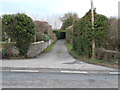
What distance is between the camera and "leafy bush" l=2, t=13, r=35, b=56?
42.7 feet

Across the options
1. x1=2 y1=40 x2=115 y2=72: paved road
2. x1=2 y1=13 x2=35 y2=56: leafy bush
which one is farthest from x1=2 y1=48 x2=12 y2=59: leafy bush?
x1=2 y1=40 x2=115 y2=72: paved road

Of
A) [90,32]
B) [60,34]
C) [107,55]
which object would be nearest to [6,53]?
[90,32]

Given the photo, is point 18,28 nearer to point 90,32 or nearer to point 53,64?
point 53,64

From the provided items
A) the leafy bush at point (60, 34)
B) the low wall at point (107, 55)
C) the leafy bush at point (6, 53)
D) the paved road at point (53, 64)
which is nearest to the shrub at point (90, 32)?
the low wall at point (107, 55)

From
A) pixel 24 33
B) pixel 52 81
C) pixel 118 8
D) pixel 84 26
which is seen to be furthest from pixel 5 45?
pixel 118 8

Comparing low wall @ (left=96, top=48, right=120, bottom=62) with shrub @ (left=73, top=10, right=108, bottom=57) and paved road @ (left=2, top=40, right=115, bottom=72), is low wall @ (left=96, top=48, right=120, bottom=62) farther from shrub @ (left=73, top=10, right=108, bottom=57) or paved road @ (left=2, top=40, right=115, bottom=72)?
paved road @ (left=2, top=40, right=115, bottom=72)

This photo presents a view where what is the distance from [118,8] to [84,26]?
2.93 metres

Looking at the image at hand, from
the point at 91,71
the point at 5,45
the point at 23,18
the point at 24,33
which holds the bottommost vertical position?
the point at 91,71

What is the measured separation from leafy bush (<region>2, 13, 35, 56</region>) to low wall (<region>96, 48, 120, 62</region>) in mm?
5609

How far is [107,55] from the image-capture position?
10.9m

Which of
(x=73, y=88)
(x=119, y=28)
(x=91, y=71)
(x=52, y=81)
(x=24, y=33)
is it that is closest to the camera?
(x=73, y=88)

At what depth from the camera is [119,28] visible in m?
11.4

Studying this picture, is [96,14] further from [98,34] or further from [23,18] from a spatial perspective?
[23,18]

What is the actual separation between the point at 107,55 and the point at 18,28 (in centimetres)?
697
